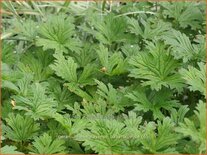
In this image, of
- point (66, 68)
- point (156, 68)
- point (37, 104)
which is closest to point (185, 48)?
point (156, 68)

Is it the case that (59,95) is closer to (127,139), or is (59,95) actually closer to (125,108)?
(125,108)

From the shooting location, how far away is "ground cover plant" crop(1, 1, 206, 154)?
1585 mm

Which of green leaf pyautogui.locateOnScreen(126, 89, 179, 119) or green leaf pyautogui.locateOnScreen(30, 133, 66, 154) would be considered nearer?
green leaf pyautogui.locateOnScreen(30, 133, 66, 154)

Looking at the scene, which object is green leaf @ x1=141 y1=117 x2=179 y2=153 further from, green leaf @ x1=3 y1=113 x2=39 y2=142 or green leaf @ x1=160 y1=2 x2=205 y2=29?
green leaf @ x1=160 y1=2 x2=205 y2=29

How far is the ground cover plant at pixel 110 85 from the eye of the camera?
5.20 feet

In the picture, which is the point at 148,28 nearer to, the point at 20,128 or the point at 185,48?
the point at 185,48

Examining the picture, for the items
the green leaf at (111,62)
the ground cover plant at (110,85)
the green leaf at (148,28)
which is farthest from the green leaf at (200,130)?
the green leaf at (148,28)

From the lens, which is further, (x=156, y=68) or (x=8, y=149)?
(x=156, y=68)

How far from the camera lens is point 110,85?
72.6 inches

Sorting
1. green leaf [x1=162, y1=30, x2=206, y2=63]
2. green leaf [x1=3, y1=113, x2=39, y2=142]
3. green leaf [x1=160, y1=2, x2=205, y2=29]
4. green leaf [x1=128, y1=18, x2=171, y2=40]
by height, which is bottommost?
green leaf [x1=3, y1=113, x2=39, y2=142]

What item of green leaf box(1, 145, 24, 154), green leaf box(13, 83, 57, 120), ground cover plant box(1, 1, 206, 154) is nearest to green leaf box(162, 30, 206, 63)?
ground cover plant box(1, 1, 206, 154)

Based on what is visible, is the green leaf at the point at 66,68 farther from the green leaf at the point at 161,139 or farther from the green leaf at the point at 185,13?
the green leaf at the point at 185,13

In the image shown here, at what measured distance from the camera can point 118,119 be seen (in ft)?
5.65

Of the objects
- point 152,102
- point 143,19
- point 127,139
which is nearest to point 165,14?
point 143,19
